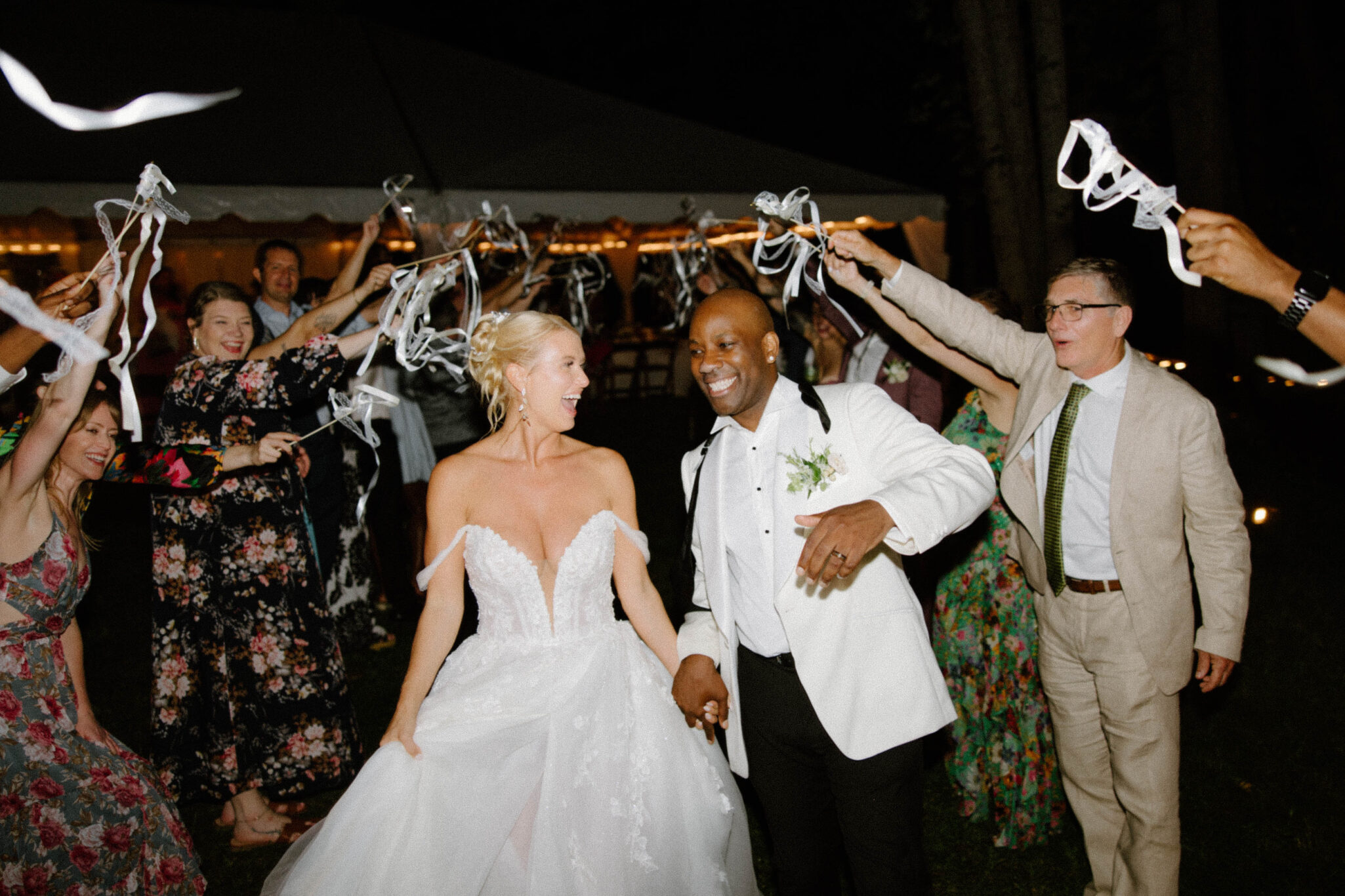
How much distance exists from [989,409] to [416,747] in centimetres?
266

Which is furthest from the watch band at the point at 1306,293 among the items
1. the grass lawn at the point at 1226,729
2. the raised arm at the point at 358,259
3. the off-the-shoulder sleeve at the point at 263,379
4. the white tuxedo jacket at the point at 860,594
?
the raised arm at the point at 358,259

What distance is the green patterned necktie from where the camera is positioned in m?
3.03

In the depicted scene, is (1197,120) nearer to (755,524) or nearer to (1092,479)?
(1092,479)

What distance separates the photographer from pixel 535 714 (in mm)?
2605

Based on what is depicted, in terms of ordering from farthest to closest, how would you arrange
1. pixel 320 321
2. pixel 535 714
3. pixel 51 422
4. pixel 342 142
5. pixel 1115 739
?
pixel 342 142 → pixel 320 321 → pixel 1115 739 → pixel 51 422 → pixel 535 714

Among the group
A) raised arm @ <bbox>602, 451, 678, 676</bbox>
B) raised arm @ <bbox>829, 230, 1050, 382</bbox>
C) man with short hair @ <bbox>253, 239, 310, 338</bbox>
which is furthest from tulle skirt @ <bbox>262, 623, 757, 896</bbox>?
man with short hair @ <bbox>253, 239, 310, 338</bbox>

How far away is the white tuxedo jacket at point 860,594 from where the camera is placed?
7.82 ft

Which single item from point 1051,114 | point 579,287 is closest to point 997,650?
point 579,287

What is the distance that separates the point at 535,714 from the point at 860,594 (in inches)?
40.6

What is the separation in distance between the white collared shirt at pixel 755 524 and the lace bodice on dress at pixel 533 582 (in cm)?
45

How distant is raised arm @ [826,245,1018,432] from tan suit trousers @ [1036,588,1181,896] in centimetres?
90

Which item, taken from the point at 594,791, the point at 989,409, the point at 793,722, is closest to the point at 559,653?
the point at 594,791

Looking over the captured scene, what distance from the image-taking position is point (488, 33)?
111ft

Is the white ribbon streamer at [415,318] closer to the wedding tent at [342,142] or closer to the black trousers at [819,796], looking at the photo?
the black trousers at [819,796]
